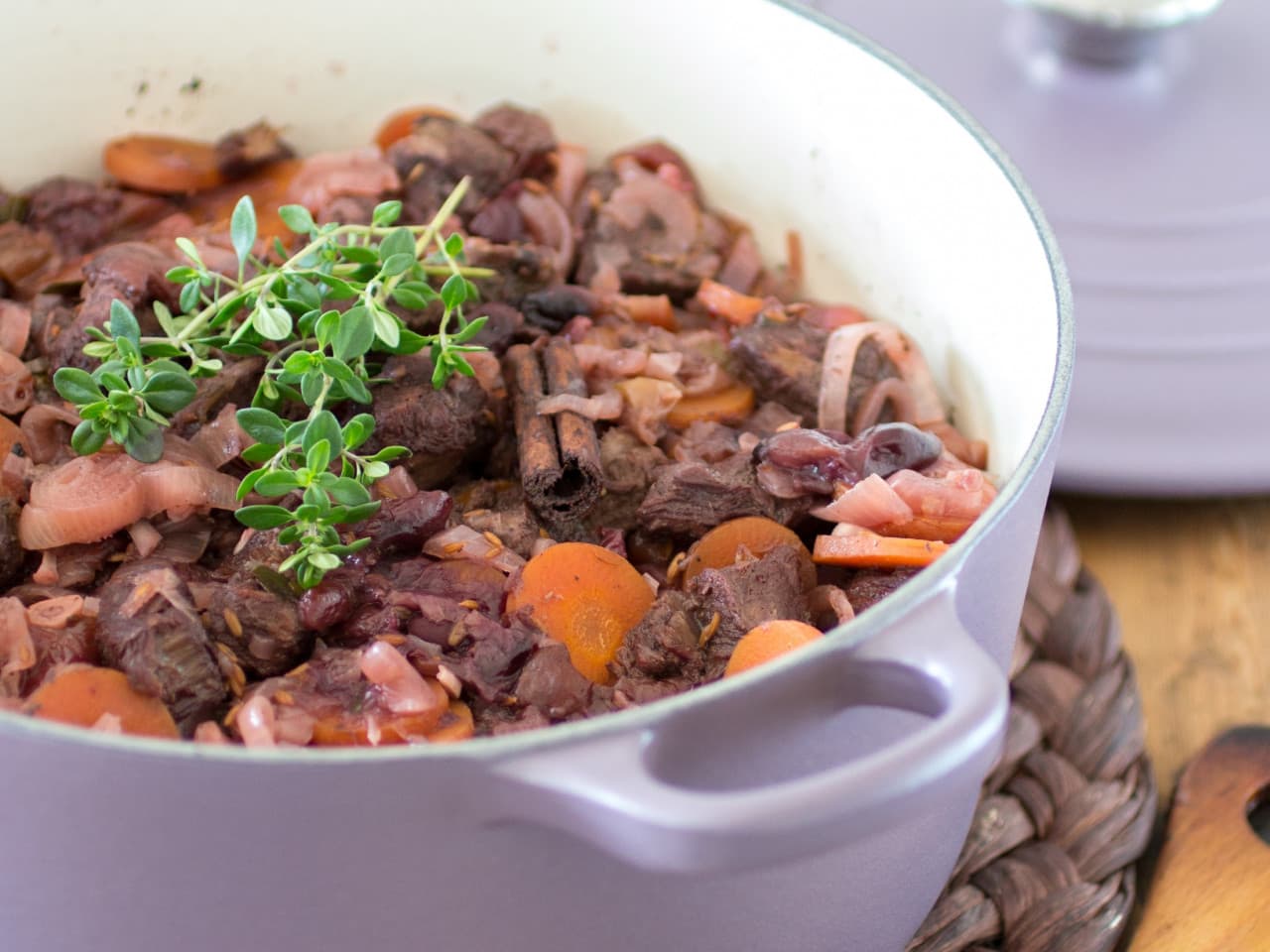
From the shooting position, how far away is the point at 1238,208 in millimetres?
2795

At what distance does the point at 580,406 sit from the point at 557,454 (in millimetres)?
89

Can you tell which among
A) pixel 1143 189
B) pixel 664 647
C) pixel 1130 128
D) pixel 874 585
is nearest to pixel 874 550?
pixel 874 585

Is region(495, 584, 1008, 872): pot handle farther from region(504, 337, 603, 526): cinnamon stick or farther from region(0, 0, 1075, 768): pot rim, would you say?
region(504, 337, 603, 526): cinnamon stick

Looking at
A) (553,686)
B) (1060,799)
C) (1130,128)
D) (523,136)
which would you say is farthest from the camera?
(1130,128)

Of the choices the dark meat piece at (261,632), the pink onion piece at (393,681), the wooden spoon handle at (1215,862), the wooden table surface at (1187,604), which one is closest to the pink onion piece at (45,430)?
the dark meat piece at (261,632)

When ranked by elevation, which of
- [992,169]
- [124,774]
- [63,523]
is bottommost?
[63,523]

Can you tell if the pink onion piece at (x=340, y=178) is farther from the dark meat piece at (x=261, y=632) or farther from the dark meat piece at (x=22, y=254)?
the dark meat piece at (x=261, y=632)

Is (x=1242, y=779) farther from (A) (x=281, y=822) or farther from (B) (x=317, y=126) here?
(B) (x=317, y=126)

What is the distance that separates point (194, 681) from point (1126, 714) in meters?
1.42

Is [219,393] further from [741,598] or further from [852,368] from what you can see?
[852,368]

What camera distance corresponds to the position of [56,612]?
1703mm

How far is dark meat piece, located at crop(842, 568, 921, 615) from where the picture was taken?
1771 millimetres

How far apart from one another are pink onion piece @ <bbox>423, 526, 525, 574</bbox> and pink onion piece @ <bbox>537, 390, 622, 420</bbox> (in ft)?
0.74

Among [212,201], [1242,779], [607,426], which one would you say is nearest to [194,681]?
[607,426]
